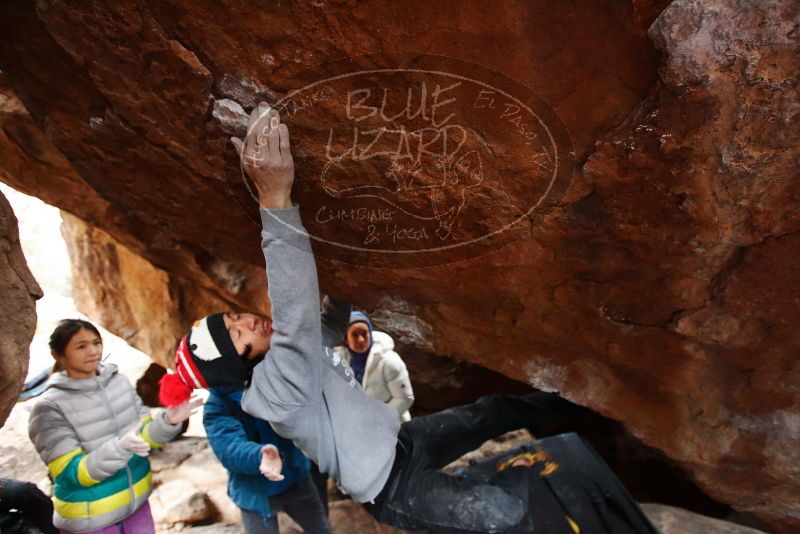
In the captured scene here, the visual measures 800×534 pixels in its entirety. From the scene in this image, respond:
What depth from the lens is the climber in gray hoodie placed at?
1636mm

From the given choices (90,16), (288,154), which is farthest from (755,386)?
(90,16)

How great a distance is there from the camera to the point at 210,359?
1.93m

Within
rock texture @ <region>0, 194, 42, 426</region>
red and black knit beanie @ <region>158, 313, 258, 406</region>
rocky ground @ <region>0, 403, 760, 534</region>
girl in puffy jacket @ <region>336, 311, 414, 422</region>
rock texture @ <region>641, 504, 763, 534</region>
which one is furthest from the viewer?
girl in puffy jacket @ <region>336, 311, 414, 422</region>

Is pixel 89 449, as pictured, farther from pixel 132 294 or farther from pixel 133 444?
pixel 132 294

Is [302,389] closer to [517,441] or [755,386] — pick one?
[755,386]

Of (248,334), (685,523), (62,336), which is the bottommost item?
(685,523)

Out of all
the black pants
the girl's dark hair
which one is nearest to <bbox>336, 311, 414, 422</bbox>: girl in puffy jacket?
the black pants

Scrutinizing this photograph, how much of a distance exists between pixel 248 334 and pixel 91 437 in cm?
80

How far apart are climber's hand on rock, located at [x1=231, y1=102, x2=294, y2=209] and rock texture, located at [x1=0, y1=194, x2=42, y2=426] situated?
80 centimetres

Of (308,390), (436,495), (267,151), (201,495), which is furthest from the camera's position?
(201,495)

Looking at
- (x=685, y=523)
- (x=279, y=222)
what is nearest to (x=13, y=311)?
(x=279, y=222)

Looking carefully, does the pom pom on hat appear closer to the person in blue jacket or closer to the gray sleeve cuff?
the person in blue jacket

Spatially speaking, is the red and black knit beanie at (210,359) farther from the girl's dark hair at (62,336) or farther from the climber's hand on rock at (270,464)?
the girl's dark hair at (62,336)

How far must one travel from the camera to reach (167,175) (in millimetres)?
2061
